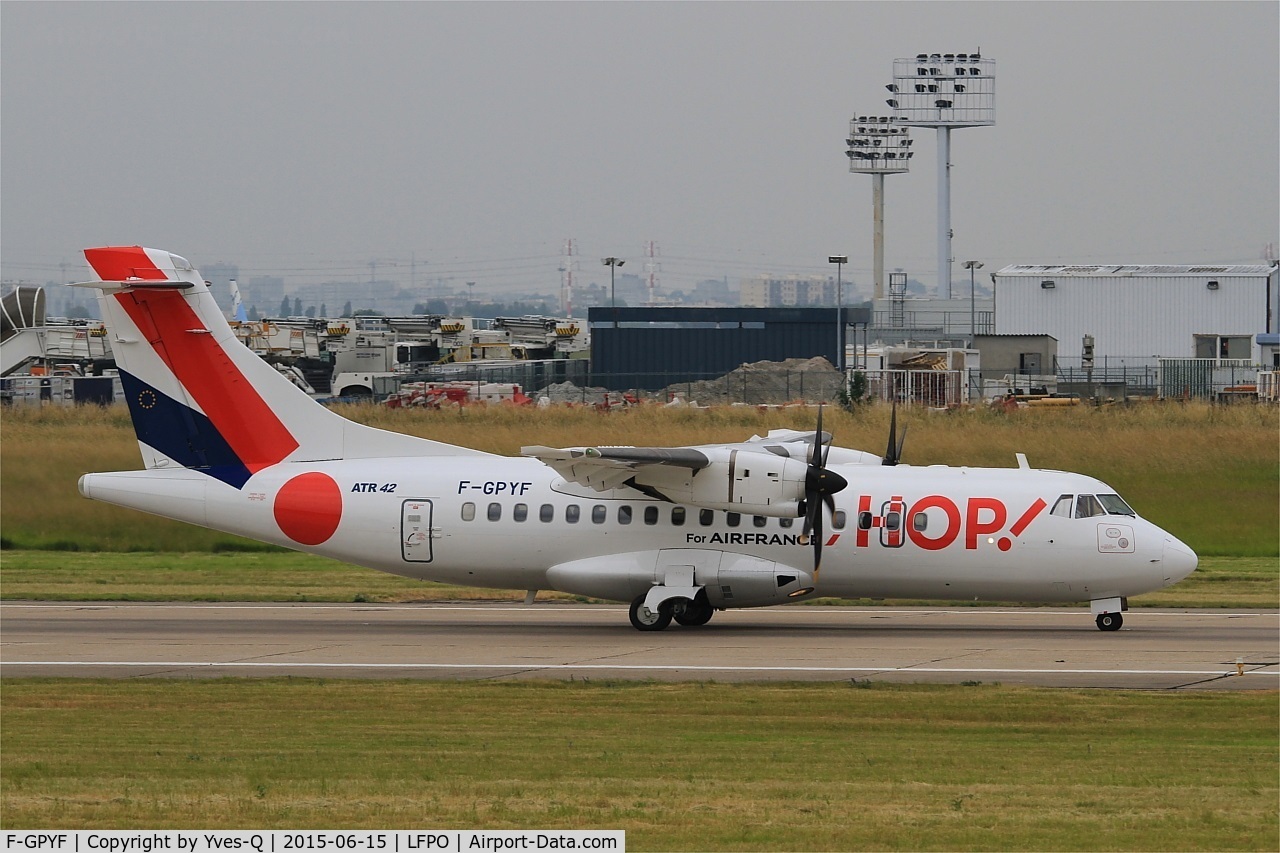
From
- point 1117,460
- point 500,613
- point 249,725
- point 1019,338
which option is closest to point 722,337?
point 1019,338

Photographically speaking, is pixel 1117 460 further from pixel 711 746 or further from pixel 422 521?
pixel 711 746

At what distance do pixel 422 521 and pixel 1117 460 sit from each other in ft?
81.0

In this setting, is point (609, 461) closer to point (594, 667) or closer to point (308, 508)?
point (594, 667)

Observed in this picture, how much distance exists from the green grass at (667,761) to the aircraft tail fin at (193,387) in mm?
6727

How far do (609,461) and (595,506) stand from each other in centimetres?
156

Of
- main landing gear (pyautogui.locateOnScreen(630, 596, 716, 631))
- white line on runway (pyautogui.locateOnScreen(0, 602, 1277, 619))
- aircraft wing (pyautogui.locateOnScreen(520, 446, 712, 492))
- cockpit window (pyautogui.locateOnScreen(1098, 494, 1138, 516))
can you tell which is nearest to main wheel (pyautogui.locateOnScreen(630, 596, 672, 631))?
main landing gear (pyautogui.locateOnScreen(630, 596, 716, 631))

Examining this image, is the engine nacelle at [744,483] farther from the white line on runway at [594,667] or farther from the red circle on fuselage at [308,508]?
the red circle on fuselage at [308,508]

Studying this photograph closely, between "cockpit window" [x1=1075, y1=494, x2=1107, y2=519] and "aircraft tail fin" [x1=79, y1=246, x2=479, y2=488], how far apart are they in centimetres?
1263

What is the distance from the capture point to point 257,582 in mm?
35156

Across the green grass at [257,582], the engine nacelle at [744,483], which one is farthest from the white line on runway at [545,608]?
the engine nacelle at [744,483]

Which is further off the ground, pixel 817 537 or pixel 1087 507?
pixel 1087 507

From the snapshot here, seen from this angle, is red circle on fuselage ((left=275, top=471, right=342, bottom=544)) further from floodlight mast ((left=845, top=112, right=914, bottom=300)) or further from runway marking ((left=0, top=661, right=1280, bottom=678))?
floodlight mast ((left=845, top=112, right=914, bottom=300))

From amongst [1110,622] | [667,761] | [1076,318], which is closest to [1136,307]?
[1076,318]

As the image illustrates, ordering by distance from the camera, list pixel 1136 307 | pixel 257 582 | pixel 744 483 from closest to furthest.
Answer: pixel 744 483, pixel 257 582, pixel 1136 307
